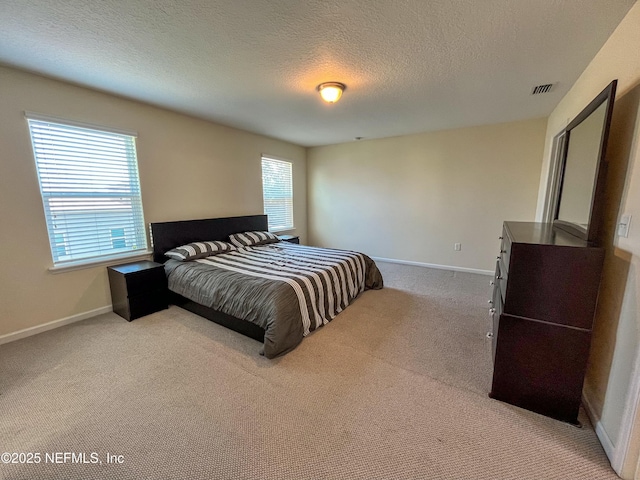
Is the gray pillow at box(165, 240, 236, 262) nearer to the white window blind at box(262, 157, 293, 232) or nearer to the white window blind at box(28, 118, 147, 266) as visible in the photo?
the white window blind at box(28, 118, 147, 266)

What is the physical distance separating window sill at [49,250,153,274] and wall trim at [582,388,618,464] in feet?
14.0

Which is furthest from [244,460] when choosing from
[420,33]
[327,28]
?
[420,33]

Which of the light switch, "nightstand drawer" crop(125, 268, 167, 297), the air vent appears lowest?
"nightstand drawer" crop(125, 268, 167, 297)

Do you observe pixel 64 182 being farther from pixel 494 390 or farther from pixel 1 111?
pixel 494 390

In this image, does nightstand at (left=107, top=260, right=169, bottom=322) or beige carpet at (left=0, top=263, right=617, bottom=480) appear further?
nightstand at (left=107, top=260, right=169, bottom=322)

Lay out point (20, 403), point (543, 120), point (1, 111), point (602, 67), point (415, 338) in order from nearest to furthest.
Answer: point (20, 403)
point (602, 67)
point (1, 111)
point (415, 338)
point (543, 120)

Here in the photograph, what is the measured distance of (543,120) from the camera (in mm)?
3727

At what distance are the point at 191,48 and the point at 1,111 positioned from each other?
1.80 meters

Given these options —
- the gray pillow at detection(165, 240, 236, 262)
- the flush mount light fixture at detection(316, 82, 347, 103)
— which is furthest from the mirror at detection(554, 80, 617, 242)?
the gray pillow at detection(165, 240, 236, 262)

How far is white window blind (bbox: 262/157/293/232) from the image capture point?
502cm

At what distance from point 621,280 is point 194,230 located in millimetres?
4126

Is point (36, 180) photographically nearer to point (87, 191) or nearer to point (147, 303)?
point (87, 191)

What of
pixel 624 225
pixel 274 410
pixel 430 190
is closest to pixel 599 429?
pixel 624 225

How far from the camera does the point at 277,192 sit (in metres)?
5.29
